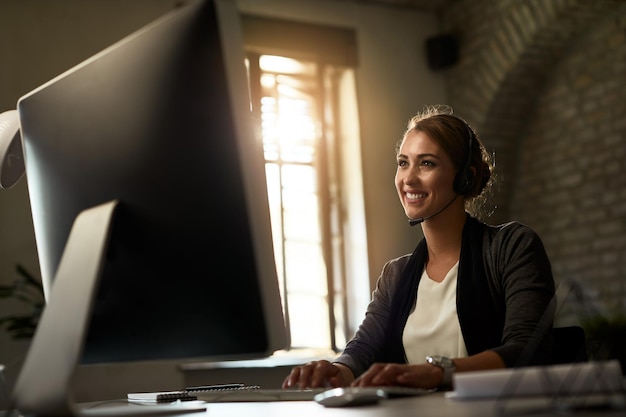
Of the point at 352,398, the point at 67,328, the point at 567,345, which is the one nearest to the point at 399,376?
the point at 352,398

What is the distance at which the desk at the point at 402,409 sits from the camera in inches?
39.1

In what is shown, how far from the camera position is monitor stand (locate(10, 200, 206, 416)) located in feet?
3.53

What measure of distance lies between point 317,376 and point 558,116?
3.88 m

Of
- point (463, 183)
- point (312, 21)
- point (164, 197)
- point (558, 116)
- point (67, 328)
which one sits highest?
point (312, 21)

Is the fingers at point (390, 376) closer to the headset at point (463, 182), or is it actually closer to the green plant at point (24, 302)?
the headset at point (463, 182)

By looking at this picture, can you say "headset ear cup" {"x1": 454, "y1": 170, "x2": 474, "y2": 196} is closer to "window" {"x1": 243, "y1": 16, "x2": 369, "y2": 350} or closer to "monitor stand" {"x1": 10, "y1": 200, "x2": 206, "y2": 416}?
"monitor stand" {"x1": 10, "y1": 200, "x2": 206, "y2": 416}

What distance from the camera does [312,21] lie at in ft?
17.2

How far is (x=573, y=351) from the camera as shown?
1.85m

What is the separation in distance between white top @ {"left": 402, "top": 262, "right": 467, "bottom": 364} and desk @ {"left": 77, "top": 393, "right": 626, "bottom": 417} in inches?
28.2

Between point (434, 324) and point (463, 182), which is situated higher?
point (463, 182)

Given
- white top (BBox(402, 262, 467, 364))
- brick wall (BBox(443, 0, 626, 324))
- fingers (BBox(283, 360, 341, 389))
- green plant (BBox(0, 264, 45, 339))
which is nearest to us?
fingers (BBox(283, 360, 341, 389))

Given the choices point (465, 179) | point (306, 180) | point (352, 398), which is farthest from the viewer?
point (306, 180)

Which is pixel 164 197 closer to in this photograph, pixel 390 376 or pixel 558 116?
pixel 390 376

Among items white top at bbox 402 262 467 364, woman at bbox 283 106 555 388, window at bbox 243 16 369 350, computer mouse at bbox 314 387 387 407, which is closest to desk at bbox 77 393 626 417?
computer mouse at bbox 314 387 387 407
